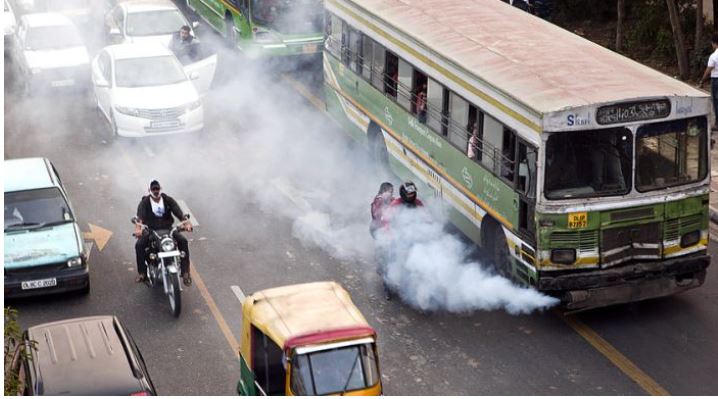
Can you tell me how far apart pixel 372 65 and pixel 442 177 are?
10.5 ft

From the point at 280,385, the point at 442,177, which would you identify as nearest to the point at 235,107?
the point at 442,177

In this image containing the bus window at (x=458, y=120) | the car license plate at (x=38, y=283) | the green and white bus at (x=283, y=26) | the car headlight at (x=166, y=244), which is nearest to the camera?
the car headlight at (x=166, y=244)

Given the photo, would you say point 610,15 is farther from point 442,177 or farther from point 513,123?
point 513,123

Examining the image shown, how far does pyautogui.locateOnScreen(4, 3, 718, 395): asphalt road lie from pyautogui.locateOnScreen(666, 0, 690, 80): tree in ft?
21.5

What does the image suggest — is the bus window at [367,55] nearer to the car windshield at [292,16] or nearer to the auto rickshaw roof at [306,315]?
the car windshield at [292,16]

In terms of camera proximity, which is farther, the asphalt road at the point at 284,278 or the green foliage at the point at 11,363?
the asphalt road at the point at 284,278

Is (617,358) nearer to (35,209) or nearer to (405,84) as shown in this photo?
(405,84)

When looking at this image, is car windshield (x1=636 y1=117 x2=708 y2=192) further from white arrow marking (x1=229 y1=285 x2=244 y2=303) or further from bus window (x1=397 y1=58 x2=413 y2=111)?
white arrow marking (x1=229 y1=285 x2=244 y2=303)

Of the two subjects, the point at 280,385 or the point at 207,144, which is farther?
the point at 207,144

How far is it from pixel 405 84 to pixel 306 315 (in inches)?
284

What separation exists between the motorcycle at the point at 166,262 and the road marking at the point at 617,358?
4.55 meters

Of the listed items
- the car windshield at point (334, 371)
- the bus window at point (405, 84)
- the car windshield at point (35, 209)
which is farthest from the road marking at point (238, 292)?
the car windshield at point (334, 371)

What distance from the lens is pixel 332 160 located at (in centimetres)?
2155

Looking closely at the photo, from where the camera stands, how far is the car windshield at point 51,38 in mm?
26797
